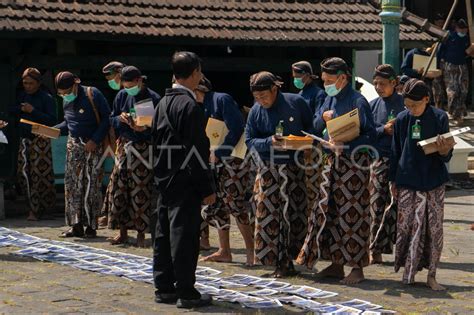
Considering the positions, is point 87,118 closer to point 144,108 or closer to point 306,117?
point 144,108

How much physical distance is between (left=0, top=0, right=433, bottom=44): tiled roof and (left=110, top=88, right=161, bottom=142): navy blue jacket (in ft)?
9.71

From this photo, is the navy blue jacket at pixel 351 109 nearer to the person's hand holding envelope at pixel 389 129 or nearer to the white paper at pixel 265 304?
the person's hand holding envelope at pixel 389 129

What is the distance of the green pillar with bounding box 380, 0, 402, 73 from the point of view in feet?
45.5

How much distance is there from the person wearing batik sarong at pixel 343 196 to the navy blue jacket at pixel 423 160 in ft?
1.08

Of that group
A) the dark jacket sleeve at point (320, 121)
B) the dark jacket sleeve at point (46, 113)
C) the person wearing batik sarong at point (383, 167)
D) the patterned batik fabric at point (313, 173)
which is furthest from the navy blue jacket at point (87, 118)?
the dark jacket sleeve at point (320, 121)

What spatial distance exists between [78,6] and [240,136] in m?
5.40

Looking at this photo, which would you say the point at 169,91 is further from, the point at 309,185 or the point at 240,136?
the point at 309,185

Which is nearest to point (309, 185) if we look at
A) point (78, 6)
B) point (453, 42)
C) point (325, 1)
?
point (78, 6)

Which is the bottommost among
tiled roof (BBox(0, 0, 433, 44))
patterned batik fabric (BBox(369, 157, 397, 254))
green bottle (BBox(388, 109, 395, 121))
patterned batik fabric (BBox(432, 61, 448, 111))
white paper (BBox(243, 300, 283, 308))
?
white paper (BBox(243, 300, 283, 308))

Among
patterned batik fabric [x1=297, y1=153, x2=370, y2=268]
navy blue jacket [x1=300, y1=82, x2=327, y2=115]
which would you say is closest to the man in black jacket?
patterned batik fabric [x1=297, y1=153, x2=370, y2=268]

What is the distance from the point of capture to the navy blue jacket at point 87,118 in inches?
480

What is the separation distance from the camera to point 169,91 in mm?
8484

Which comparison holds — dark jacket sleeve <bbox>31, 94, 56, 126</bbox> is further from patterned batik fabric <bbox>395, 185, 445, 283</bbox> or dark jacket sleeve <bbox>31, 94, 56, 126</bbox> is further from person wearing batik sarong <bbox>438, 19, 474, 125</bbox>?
person wearing batik sarong <bbox>438, 19, 474, 125</bbox>

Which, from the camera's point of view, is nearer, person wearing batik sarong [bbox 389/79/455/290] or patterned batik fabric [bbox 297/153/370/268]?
person wearing batik sarong [bbox 389/79/455/290]
